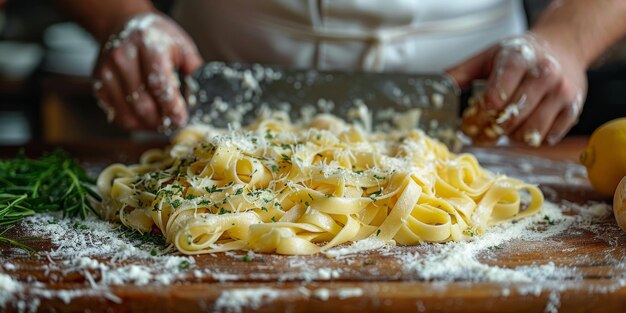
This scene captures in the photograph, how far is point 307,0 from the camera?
8.00ft

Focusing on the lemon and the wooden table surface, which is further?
the lemon

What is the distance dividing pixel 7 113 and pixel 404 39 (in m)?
2.85

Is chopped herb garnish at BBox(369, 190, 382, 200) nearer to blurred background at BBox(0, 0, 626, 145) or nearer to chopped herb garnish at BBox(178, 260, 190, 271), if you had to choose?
chopped herb garnish at BBox(178, 260, 190, 271)

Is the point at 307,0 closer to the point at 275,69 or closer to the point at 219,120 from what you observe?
the point at 275,69

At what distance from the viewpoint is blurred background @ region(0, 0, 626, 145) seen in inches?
139

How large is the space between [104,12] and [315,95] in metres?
0.86

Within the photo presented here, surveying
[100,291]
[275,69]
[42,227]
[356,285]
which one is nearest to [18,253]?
[42,227]

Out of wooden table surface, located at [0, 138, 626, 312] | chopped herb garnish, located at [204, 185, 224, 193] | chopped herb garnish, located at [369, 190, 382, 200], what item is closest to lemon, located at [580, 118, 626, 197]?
wooden table surface, located at [0, 138, 626, 312]

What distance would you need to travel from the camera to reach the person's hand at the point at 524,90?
2115mm

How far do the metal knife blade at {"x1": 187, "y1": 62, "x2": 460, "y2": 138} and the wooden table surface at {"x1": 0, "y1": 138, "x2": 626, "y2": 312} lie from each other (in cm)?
83

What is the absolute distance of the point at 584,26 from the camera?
91.0 inches

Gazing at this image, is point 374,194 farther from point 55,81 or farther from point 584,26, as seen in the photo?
point 55,81

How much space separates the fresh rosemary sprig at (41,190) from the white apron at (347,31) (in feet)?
2.88

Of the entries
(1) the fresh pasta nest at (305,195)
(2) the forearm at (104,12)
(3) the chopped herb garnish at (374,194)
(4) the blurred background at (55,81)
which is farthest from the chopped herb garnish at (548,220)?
(4) the blurred background at (55,81)
